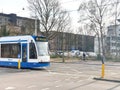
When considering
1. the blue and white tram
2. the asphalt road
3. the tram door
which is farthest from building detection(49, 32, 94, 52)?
the asphalt road

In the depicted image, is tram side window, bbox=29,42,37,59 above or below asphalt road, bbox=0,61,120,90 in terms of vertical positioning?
above

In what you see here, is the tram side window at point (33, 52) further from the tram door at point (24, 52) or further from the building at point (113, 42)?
the building at point (113, 42)

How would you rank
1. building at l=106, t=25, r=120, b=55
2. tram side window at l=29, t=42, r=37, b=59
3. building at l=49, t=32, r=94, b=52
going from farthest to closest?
building at l=49, t=32, r=94, b=52 → building at l=106, t=25, r=120, b=55 → tram side window at l=29, t=42, r=37, b=59

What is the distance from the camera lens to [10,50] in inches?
1148

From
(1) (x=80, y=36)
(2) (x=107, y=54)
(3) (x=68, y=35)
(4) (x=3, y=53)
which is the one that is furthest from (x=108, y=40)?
(4) (x=3, y=53)

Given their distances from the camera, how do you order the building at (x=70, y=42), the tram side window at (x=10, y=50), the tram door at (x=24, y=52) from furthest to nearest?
1. the building at (x=70, y=42)
2. the tram side window at (x=10, y=50)
3. the tram door at (x=24, y=52)

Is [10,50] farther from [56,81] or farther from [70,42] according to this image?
[70,42]

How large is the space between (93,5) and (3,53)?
3162 cm

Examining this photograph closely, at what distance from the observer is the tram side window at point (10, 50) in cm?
2843

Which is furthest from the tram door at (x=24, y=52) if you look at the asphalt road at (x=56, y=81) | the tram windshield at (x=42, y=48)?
the asphalt road at (x=56, y=81)

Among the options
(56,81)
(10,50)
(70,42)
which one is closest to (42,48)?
(10,50)

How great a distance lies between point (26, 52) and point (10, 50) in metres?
2.64

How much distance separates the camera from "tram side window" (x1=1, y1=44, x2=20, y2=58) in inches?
1119

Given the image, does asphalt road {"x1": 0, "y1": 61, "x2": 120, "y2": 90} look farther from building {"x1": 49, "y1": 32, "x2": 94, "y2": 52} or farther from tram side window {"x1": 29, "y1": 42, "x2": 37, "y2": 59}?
building {"x1": 49, "y1": 32, "x2": 94, "y2": 52}
